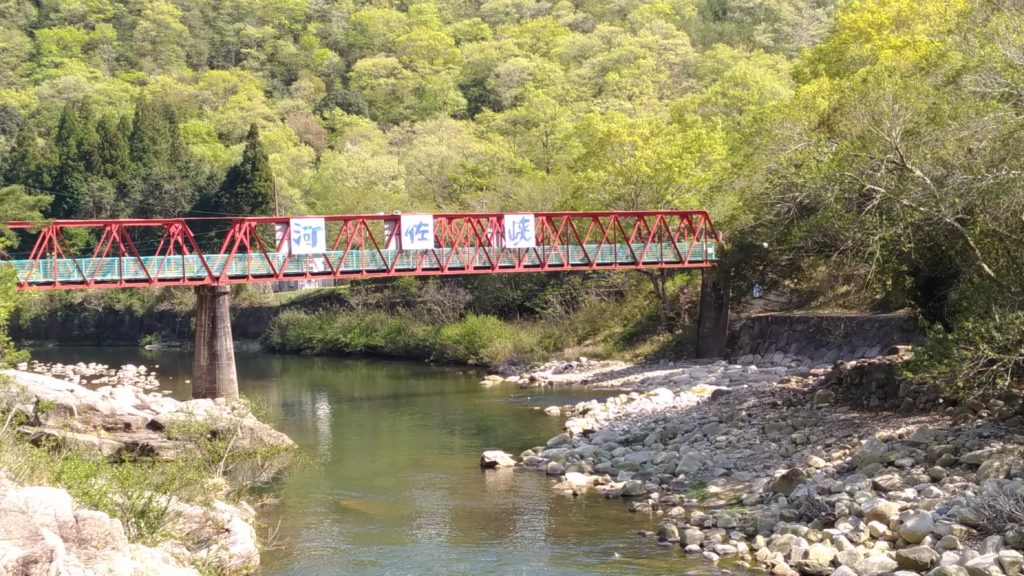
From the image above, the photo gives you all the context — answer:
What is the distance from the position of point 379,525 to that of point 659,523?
19.6 ft

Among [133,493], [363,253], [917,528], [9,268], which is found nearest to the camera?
[917,528]

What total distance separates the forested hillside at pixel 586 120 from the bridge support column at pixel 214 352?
29.2 feet

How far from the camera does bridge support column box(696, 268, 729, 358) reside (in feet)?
162

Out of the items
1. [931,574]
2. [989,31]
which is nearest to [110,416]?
[931,574]

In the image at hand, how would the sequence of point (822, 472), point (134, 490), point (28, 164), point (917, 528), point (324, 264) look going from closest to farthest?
point (917, 528) < point (134, 490) < point (822, 472) < point (324, 264) < point (28, 164)

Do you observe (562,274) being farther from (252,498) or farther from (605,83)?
(605,83)

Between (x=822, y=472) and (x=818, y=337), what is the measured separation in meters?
22.1

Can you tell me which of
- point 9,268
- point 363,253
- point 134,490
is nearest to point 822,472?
point 134,490

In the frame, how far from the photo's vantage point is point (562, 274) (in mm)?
61125

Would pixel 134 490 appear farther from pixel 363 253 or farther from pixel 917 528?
pixel 363 253

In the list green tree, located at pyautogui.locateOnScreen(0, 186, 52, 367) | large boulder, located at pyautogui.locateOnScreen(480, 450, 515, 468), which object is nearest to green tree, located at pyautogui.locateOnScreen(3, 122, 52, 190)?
green tree, located at pyautogui.locateOnScreen(0, 186, 52, 367)

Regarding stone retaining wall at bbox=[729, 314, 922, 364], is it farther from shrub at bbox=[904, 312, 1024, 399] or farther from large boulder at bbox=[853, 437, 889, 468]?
large boulder at bbox=[853, 437, 889, 468]

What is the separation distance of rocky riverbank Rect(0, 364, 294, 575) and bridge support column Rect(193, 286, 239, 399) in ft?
28.6

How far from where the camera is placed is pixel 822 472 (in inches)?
872
